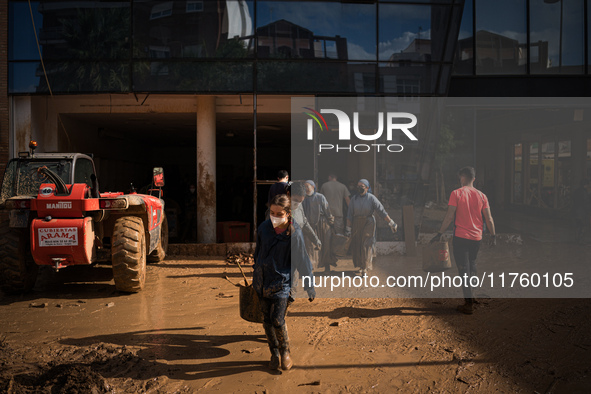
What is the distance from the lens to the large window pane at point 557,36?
48.1 ft

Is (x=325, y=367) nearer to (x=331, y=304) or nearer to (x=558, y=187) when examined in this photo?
(x=331, y=304)

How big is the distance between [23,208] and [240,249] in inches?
211

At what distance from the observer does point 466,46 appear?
14555mm

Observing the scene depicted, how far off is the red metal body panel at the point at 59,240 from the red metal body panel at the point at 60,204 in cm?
11

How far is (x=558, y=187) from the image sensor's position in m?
23.1

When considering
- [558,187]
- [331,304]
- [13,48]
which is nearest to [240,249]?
[331,304]

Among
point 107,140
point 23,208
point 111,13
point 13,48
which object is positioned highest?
point 111,13

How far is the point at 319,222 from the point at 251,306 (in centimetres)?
475

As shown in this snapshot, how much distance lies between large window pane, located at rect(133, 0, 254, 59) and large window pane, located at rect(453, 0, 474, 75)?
6.13 m

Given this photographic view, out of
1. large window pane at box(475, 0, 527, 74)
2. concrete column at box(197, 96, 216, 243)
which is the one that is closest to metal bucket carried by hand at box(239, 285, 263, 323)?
concrete column at box(197, 96, 216, 243)

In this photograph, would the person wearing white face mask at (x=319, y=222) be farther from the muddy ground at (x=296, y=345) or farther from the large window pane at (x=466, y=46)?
the large window pane at (x=466, y=46)

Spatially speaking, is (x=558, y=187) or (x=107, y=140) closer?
(x=107, y=140)

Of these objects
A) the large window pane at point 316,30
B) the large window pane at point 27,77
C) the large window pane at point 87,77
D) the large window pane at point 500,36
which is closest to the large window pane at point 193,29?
the large window pane at point 316,30

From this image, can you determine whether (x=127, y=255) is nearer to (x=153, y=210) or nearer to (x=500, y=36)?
(x=153, y=210)
